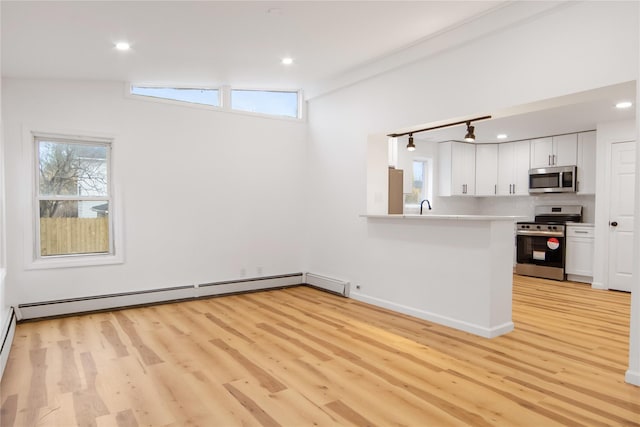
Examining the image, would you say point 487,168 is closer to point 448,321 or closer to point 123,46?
point 448,321

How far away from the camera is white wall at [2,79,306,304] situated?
4.20 meters

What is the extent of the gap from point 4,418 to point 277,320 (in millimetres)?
2378

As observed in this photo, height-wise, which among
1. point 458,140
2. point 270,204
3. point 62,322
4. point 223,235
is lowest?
point 62,322

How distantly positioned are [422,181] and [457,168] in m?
0.72

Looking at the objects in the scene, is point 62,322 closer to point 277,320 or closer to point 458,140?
point 277,320

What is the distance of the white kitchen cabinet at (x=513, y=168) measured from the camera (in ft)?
24.3

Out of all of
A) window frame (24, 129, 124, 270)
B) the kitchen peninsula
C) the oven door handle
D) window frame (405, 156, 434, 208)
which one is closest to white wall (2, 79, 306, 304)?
window frame (24, 129, 124, 270)

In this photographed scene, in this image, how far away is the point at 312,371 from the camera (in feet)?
9.41

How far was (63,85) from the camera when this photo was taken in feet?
14.4

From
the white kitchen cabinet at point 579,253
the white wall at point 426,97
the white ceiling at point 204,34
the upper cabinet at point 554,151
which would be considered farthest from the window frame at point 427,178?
the white ceiling at point 204,34

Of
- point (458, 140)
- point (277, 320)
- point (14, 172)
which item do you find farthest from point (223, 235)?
point (458, 140)

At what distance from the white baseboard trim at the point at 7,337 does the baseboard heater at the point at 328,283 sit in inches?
Result: 139

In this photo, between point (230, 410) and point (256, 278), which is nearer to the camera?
point (230, 410)

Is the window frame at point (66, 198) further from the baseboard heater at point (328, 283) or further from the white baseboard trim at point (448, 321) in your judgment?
the white baseboard trim at point (448, 321)
